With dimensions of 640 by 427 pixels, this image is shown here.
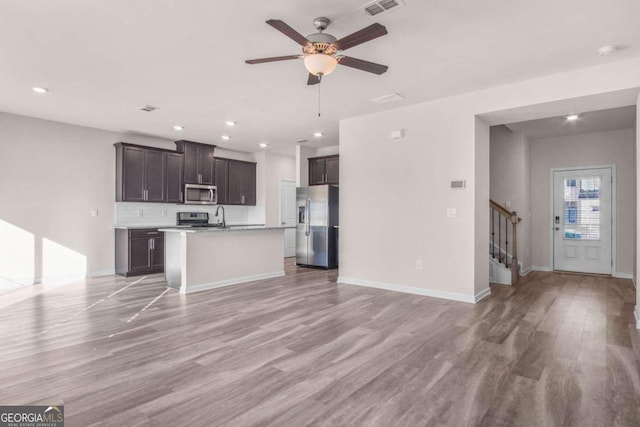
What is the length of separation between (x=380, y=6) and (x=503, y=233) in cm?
543

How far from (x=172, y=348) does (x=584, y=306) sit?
188 inches

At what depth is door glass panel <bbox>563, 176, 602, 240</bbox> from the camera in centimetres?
661

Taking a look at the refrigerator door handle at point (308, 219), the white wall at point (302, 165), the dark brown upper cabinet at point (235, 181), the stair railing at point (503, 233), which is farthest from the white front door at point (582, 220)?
the dark brown upper cabinet at point (235, 181)

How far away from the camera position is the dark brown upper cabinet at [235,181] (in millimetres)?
8117

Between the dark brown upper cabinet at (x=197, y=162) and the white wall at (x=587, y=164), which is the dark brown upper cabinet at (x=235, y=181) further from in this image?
the white wall at (x=587, y=164)

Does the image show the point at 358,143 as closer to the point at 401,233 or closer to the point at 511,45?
the point at 401,233

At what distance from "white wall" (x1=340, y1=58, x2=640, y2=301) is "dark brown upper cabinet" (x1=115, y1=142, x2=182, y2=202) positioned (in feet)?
12.1

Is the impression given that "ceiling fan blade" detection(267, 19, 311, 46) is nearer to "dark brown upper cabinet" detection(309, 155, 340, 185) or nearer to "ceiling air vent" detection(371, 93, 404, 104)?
"ceiling air vent" detection(371, 93, 404, 104)

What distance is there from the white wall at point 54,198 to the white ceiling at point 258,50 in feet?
2.29

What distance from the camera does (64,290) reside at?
17.0 feet

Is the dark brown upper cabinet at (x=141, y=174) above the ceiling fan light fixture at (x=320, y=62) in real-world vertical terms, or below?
below

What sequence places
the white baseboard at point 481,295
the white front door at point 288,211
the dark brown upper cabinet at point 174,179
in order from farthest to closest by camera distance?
the white front door at point 288,211 → the dark brown upper cabinet at point 174,179 → the white baseboard at point 481,295

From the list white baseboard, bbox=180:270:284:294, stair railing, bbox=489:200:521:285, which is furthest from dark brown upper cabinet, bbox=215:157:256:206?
stair railing, bbox=489:200:521:285

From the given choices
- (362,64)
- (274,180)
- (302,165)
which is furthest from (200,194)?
(362,64)
